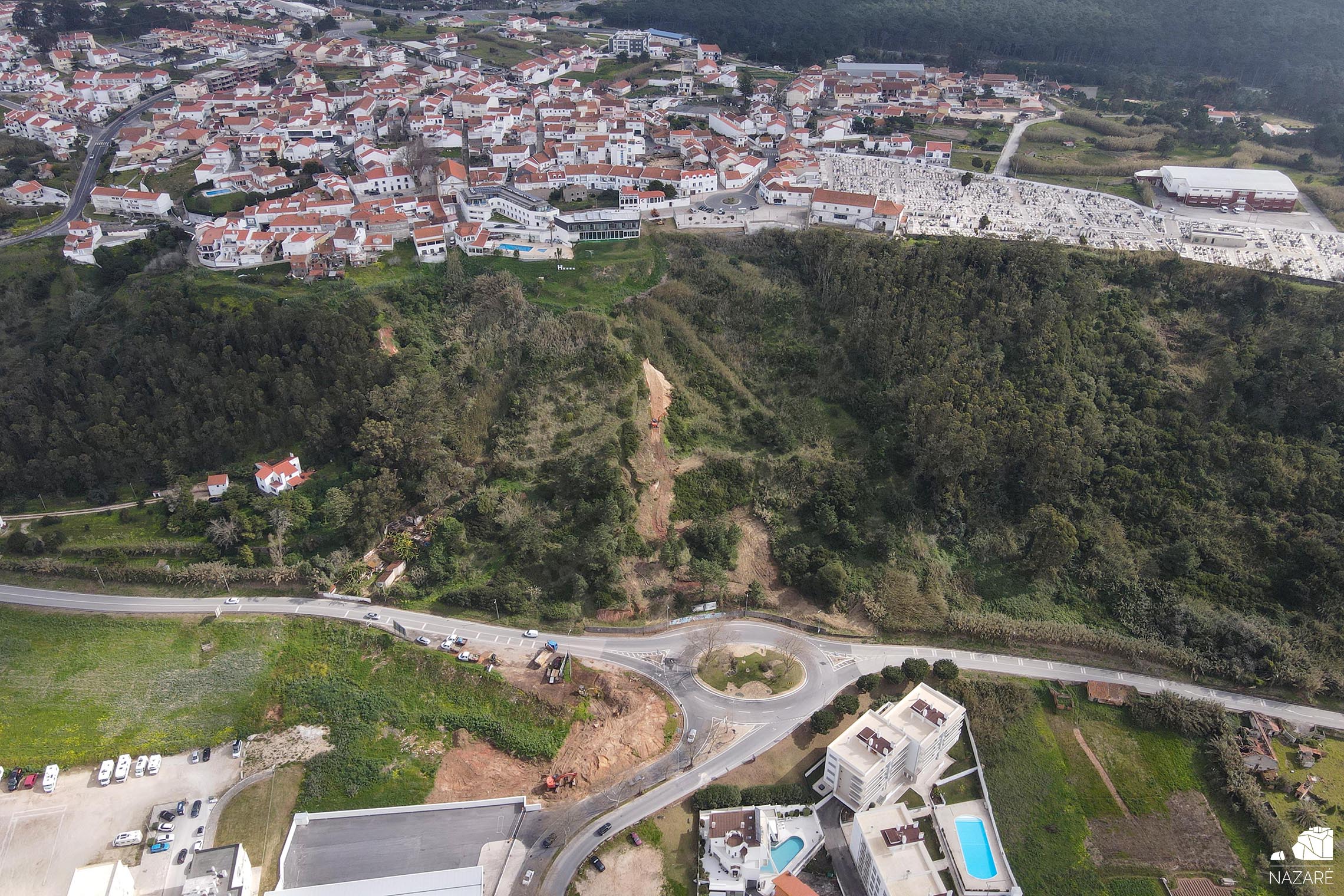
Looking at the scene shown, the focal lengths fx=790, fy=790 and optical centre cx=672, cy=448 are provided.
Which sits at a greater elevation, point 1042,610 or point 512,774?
point 1042,610

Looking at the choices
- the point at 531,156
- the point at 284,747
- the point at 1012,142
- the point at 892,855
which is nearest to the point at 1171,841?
the point at 892,855

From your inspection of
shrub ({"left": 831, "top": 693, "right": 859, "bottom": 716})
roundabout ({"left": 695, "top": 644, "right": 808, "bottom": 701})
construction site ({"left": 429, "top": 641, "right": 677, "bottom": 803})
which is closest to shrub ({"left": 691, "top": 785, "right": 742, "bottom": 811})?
construction site ({"left": 429, "top": 641, "right": 677, "bottom": 803})

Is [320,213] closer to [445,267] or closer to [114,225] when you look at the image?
[445,267]

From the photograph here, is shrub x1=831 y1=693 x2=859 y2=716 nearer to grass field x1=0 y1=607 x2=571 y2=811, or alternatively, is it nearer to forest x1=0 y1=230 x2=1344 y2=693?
forest x1=0 y1=230 x2=1344 y2=693

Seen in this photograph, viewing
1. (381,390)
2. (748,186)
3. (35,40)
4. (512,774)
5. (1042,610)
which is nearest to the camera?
(512,774)

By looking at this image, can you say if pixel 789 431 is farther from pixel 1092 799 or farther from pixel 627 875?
pixel 627 875

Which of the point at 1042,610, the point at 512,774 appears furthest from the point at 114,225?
the point at 1042,610

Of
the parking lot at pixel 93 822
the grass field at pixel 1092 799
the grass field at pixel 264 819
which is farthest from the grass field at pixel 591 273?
the grass field at pixel 1092 799
